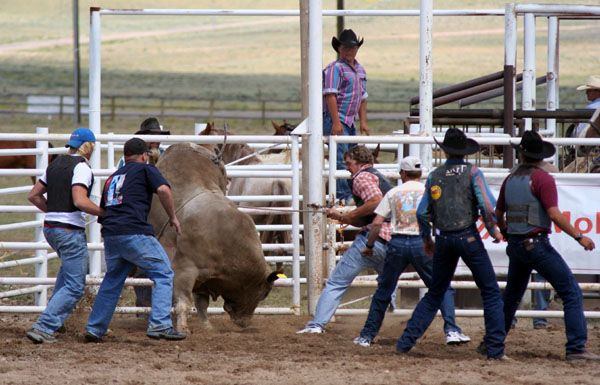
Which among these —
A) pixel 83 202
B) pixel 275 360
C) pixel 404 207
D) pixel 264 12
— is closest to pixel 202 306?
pixel 83 202

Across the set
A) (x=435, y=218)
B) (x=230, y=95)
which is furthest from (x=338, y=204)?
(x=230, y=95)

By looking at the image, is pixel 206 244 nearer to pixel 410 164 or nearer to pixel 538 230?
pixel 410 164

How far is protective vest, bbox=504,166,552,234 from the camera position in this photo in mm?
8266

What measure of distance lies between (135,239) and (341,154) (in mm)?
2915

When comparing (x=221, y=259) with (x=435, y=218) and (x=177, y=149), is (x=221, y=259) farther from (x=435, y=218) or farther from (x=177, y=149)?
(x=435, y=218)

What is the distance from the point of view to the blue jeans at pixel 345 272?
9219mm

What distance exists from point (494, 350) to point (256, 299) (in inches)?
92.4

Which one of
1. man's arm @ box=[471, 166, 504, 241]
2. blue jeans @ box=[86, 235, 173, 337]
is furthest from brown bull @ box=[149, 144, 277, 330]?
man's arm @ box=[471, 166, 504, 241]

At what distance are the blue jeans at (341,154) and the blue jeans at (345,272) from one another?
144 centimetres

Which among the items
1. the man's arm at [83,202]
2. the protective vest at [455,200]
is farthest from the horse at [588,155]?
the man's arm at [83,202]

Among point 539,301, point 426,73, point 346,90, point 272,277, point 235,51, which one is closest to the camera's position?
point 272,277

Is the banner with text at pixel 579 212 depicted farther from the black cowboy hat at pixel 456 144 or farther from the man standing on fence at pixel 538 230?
the black cowboy hat at pixel 456 144

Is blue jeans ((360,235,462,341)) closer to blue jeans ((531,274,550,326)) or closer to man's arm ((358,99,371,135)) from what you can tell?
blue jeans ((531,274,550,326))

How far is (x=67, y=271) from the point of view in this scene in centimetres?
905
